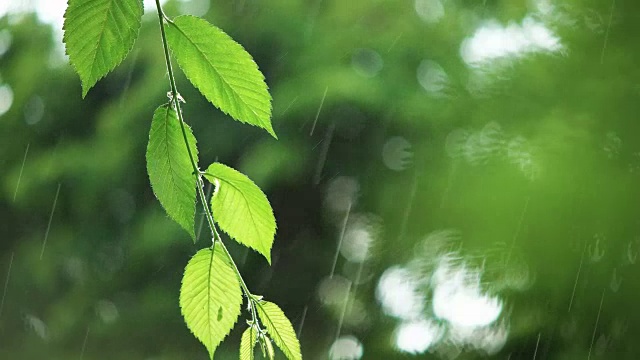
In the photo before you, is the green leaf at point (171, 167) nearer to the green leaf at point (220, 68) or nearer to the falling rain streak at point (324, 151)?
the green leaf at point (220, 68)

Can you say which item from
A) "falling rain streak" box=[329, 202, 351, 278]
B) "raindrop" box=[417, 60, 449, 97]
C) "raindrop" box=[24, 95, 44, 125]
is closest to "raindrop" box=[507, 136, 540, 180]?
"raindrop" box=[417, 60, 449, 97]

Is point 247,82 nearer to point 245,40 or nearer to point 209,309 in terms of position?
point 209,309

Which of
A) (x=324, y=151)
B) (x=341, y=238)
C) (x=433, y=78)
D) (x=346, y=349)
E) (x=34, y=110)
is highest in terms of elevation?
(x=433, y=78)

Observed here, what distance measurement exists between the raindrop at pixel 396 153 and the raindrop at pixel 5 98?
1.39 metres

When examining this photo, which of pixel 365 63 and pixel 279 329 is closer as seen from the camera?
pixel 279 329

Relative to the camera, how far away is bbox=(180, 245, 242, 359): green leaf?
0.98 ft

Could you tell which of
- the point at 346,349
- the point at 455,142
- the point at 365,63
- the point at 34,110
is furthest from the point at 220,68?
the point at 34,110

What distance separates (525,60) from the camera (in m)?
1.94

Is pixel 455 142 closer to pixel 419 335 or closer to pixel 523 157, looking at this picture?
pixel 523 157

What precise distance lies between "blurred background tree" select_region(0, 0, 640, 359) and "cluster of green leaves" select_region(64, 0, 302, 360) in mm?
1467

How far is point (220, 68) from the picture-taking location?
0.90 ft

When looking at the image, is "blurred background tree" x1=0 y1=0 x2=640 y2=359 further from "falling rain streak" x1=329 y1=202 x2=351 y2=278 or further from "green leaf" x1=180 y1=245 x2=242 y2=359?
"green leaf" x1=180 y1=245 x2=242 y2=359

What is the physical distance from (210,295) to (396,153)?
1962mm

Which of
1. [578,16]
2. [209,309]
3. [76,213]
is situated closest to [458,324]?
[578,16]
